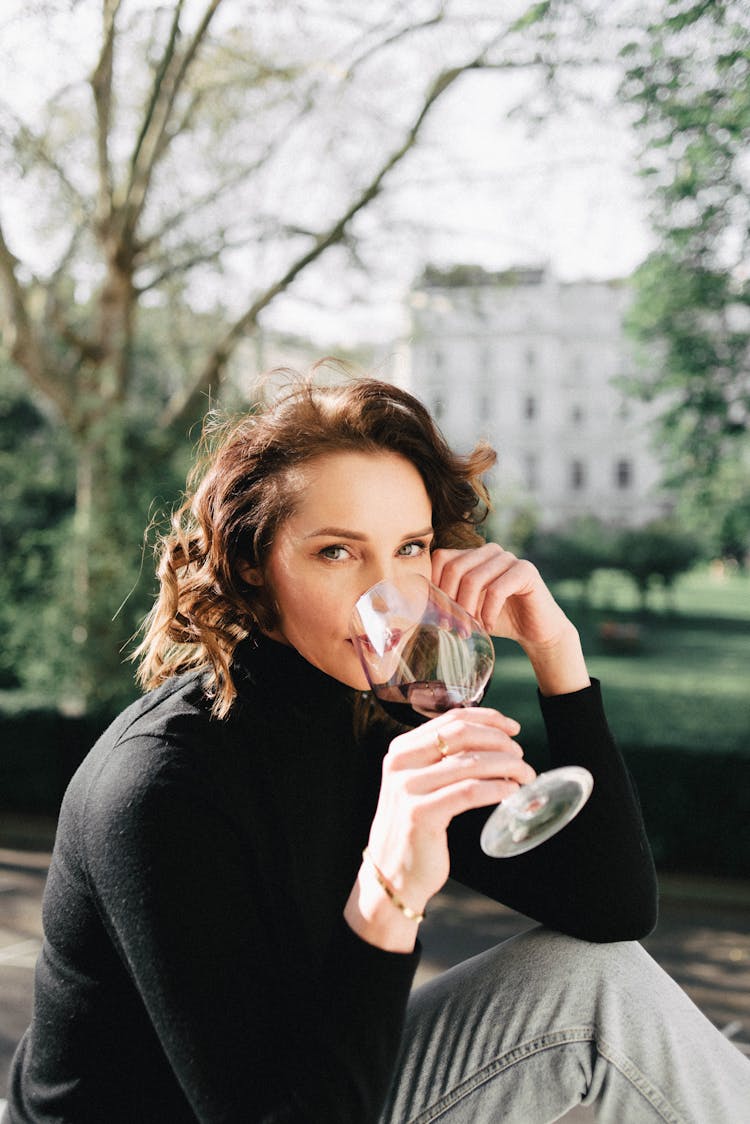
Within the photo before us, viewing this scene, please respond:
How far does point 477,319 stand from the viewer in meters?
9.26

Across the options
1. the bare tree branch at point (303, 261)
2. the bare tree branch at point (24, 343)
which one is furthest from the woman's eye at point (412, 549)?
the bare tree branch at point (24, 343)

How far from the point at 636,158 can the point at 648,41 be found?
0.73 meters

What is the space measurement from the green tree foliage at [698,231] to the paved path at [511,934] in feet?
11.2

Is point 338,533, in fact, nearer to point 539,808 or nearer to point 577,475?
point 539,808

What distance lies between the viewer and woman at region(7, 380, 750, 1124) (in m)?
1.18

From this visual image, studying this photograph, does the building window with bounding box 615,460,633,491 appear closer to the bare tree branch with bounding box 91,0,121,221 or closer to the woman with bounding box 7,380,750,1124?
the bare tree branch with bounding box 91,0,121,221

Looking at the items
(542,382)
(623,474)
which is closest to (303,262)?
(542,382)

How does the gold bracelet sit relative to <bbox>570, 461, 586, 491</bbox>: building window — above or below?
below

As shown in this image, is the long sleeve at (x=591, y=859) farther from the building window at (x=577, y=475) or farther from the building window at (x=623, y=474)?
the building window at (x=577, y=475)

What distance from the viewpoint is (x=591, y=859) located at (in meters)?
1.78

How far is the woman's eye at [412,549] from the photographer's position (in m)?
1.57

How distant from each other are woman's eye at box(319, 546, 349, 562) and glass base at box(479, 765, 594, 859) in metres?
0.49

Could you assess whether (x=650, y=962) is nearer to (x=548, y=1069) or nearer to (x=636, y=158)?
(x=548, y=1069)

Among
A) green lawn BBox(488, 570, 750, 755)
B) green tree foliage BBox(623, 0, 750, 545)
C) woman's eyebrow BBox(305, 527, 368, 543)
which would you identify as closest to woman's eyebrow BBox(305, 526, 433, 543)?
woman's eyebrow BBox(305, 527, 368, 543)
